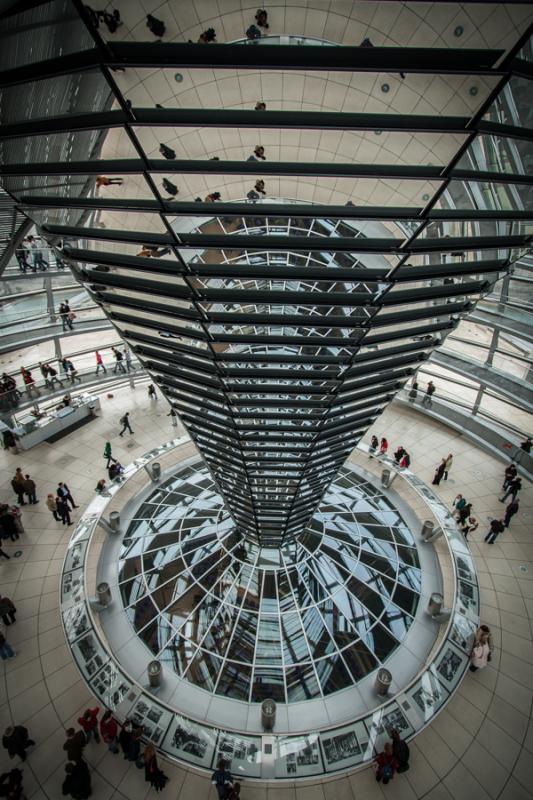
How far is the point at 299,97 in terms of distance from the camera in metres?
11.3

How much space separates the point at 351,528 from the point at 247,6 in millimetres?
14706

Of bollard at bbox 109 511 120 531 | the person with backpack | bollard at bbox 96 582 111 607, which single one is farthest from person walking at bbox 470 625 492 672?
bollard at bbox 109 511 120 531

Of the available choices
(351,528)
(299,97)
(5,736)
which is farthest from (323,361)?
(5,736)

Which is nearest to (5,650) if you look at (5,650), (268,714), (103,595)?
(5,650)

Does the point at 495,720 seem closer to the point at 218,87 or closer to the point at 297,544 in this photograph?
the point at 297,544

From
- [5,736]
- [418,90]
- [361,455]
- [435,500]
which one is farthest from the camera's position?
[361,455]

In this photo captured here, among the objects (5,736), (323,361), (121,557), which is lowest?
Answer: (5,736)

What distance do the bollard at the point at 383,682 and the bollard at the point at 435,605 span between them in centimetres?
243

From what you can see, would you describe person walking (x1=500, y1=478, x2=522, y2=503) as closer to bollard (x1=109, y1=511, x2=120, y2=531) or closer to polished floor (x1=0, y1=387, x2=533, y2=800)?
polished floor (x1=0, y1=387, x2=533, y2=800)

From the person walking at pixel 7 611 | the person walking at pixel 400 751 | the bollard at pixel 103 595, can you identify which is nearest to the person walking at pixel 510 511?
the person walking at pixel 400 751

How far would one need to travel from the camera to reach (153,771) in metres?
8.63

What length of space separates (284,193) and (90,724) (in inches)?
561

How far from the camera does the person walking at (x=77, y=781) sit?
851cm

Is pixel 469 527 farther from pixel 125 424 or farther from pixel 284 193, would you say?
pixel 125 424
